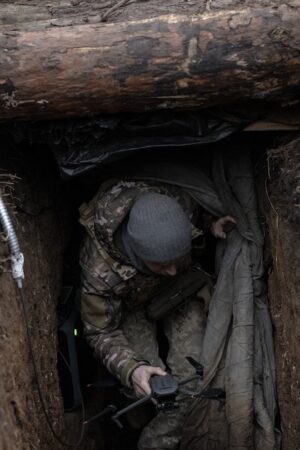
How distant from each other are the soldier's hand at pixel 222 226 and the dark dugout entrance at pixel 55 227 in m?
0.18

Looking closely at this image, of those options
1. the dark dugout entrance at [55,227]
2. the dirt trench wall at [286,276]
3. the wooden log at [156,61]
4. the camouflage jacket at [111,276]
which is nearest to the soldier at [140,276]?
the camouflage jacket at [111,276]

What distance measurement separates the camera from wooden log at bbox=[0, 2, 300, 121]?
2.79 metres

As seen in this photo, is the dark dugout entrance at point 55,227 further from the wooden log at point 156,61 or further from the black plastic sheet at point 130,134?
the wooden log at point 156,61

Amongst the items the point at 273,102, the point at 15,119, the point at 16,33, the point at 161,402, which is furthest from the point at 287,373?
the point at 16,33

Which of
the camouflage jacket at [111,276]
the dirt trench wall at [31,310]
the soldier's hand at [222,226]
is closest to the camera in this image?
the dirt trench wall at [31,310]

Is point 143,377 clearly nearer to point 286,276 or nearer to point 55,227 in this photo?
point 286,276

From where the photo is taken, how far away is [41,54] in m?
2.87

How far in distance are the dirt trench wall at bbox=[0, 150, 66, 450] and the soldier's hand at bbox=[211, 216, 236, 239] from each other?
2.93ft

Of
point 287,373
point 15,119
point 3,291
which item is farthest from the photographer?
point 287,373

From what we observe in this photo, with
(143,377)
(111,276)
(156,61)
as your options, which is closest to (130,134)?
(156,61)

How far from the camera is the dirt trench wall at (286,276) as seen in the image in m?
3.09

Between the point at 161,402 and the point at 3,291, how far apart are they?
0.81 meters

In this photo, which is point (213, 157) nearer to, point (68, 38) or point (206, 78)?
point (206, 78)

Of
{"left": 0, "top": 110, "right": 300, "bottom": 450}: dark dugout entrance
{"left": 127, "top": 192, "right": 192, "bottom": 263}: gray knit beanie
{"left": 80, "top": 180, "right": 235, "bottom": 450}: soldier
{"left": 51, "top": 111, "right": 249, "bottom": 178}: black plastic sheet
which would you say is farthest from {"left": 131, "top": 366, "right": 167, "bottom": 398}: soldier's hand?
{"left": 51, "top": 111, "right": 249, "bottom": 178}: black plastic sheet
